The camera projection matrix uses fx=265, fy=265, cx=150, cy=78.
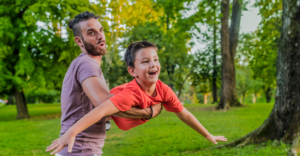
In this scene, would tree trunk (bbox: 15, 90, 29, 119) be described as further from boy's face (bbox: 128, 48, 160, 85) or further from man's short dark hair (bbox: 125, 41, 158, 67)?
boy's face (bbox: 128, 48, 160, 85)

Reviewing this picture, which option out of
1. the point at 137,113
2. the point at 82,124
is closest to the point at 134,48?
the point at 137,113

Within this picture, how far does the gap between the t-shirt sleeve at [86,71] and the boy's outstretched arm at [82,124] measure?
0.84 ft

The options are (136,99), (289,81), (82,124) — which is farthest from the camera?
(289,81)

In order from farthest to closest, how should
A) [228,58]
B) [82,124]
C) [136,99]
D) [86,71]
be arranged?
[228,58]
[136,99]
[86,71]
[82,124]

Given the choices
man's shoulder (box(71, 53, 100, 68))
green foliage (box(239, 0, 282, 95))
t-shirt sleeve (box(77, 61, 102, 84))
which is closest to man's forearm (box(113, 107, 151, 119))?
t-shirt sleeve (box(77, 61, 102, 84))

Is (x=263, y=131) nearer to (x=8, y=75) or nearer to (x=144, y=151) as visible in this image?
(x=144, y=151)

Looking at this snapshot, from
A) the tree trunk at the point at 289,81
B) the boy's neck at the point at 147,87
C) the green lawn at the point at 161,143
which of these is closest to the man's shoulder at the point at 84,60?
the boy's neck at the point at 147,87

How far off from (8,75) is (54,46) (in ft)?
9.76

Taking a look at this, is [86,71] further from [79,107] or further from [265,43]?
[265,43]

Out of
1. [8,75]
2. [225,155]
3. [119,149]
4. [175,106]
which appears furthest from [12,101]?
[175,106]

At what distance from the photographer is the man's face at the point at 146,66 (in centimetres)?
245

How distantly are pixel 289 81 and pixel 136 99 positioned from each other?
487 cm

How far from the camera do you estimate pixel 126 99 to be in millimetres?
2242

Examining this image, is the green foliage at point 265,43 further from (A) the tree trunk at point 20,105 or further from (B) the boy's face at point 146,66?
(A) the tree trunk at point 20,105
